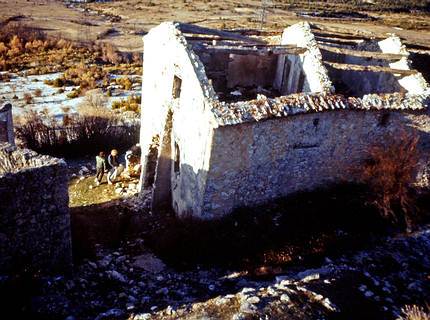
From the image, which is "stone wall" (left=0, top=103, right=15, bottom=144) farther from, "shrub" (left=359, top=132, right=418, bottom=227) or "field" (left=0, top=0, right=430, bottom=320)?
"shrub" (left=359, top=132, right=418, bottom=227)

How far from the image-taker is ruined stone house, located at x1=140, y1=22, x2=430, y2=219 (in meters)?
9.69

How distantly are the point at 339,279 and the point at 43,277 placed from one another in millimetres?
5649

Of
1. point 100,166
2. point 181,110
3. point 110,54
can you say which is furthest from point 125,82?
point 181,110

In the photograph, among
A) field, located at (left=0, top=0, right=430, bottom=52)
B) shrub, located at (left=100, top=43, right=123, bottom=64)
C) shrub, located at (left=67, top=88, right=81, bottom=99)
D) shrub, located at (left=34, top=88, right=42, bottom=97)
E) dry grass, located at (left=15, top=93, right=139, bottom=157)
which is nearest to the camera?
dry grass, located at (left=15, top=93, right=139, bottom=157)

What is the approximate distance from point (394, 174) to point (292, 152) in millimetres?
2808

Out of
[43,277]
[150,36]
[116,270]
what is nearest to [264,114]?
[116,270]

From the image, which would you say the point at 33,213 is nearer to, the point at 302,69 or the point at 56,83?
the point at 302,69

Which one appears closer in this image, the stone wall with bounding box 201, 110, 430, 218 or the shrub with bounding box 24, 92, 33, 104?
the stone wall with bounding box 201, 110, 430, 218

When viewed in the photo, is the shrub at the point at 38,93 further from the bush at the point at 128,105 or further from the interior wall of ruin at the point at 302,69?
the interior wall of ruin at the point at 302,69

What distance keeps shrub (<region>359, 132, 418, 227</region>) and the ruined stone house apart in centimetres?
32

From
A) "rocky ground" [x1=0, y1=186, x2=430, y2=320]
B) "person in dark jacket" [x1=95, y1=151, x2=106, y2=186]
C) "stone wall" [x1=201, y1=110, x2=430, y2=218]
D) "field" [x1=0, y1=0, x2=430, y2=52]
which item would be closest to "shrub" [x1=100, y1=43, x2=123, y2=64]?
"field" [x1=0, y1=0, x2=430, y2=52]

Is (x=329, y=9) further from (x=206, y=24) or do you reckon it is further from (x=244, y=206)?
(x=244, y=206)

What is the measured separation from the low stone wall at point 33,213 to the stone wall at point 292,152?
337 cm

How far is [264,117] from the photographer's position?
368 inches
